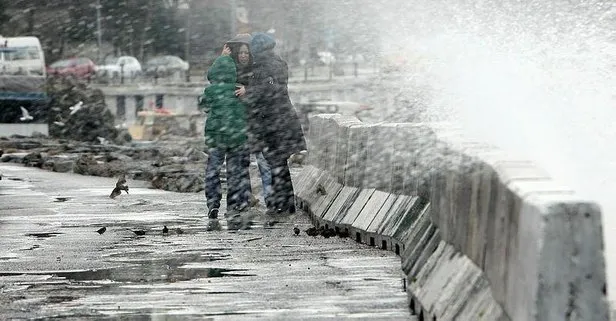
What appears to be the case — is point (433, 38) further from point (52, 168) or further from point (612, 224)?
point (612, 224)

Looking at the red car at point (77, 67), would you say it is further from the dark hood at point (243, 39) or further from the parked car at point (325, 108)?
the dark hood at point (243, 39)

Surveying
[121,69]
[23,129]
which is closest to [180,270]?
[23,129]

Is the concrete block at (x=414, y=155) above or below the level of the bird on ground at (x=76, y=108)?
above

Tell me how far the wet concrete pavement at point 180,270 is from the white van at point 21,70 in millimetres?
46379

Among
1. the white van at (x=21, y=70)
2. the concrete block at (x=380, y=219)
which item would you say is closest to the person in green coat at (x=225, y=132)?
the concrete block at (x=380, y=219)

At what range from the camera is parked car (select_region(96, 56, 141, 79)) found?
10094 cm

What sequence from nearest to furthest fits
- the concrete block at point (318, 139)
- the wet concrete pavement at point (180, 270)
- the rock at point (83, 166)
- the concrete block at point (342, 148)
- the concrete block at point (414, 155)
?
the wet concrete pavement at point (180, 270) → the concrete block at point (414, 155) → the concrete block at point (342, 148) → the concrete block at point (318, 139) → the rock at point (83, 166)

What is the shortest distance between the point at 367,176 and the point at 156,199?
22.5ft

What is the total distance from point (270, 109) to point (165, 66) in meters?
88.7

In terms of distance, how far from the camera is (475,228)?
886 centimetres

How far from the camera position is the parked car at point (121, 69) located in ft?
331

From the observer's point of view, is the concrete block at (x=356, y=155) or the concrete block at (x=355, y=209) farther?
Answer: the concrete block at (x=356, y=155)

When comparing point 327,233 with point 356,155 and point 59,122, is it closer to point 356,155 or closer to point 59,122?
point 356,155

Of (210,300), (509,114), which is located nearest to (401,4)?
(509,114)
